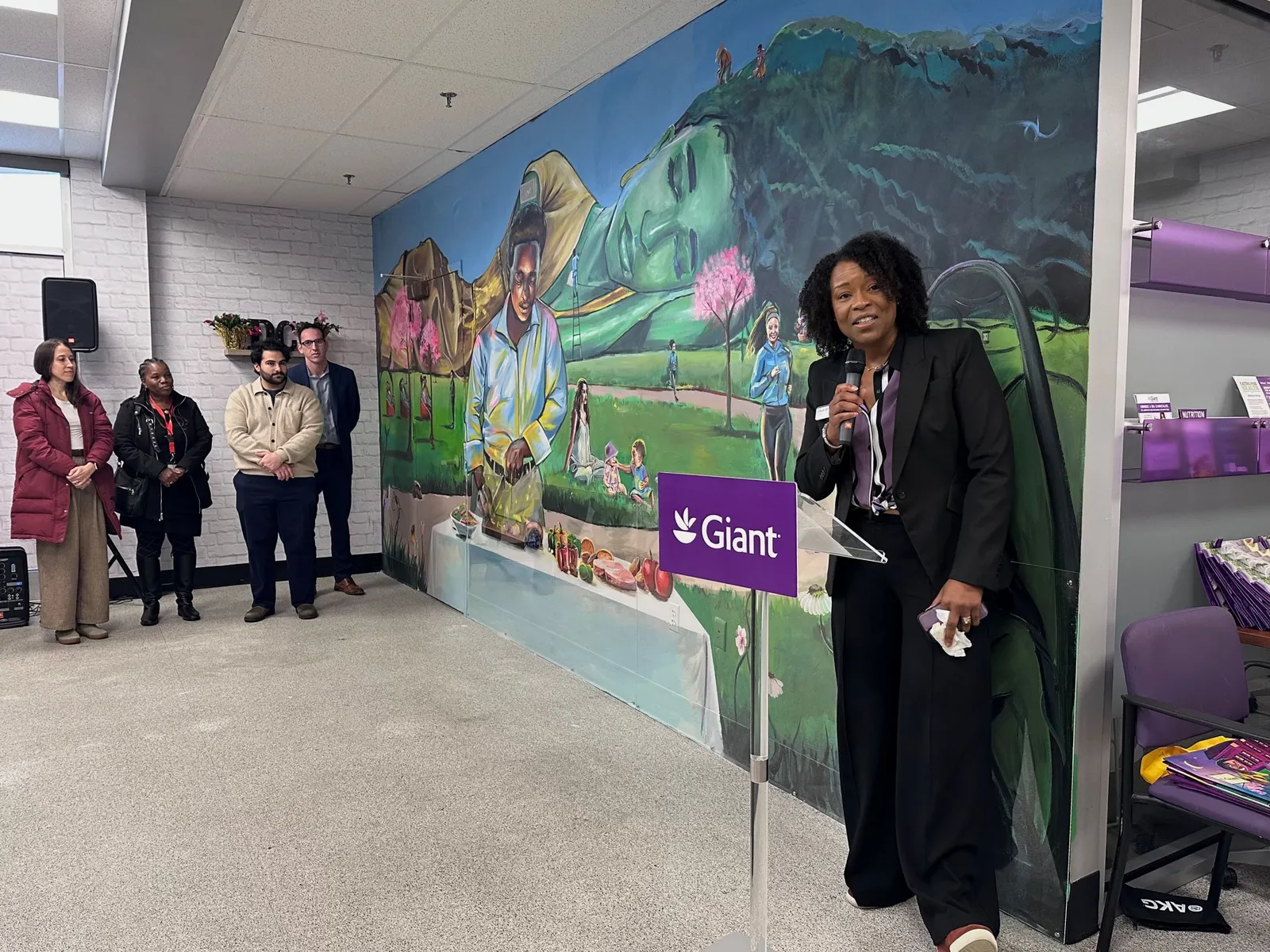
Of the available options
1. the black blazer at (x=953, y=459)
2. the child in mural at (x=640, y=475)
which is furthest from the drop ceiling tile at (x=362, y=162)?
the black blazer at (x=953, y=459)

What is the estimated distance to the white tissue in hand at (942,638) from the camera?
212 centimetres

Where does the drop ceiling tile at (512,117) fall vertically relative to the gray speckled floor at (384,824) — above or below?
above

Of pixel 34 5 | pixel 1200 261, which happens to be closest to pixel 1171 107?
pixel 1200 261

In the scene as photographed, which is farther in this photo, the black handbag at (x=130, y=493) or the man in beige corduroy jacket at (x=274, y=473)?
the man in beige corduroy jacket at (x=274, y=473)

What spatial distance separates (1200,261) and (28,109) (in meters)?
5.72

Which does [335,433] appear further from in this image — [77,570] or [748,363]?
[748,363]

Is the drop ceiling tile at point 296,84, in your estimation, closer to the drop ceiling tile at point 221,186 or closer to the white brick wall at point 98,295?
the drop ceiling tile at point 221,186

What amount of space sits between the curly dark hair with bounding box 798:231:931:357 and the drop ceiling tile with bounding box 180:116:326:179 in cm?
362

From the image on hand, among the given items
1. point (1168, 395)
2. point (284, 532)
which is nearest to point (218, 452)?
point (284, 532)

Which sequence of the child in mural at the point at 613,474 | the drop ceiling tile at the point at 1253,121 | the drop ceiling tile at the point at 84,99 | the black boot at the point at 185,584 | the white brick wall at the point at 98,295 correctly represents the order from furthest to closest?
the white brick wall at the point at 98,295, the black boot at the point at 185,584, the drop ceiling tile at the point at 84,99, the child in mural at the point at 613,474, the drop ceiling tile at the point at 1253,121

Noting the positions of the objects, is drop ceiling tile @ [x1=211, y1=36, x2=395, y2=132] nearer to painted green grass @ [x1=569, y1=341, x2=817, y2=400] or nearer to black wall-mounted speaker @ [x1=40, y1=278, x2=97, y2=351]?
painted green grass @ [x1=569, y1=341, x2=817, y2=400]

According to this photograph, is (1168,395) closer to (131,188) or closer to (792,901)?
(792,901)

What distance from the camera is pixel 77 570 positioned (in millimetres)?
5184

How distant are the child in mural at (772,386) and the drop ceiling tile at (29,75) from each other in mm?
3728
